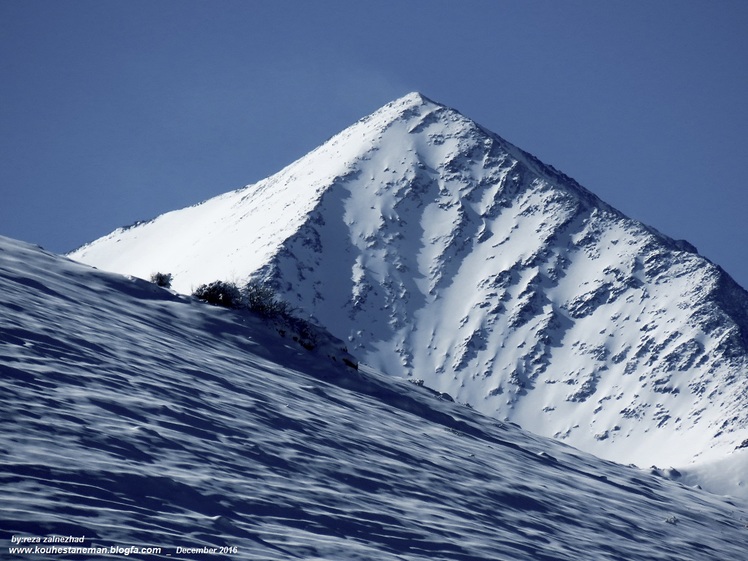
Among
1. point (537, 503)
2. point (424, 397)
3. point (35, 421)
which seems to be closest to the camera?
point (35, 421)

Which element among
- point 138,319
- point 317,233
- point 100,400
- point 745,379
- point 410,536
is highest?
point 317,233

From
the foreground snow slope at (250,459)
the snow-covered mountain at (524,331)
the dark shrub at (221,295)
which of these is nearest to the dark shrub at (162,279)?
the dark shrub at (221,295)

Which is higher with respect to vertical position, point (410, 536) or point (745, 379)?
point (745, 379)

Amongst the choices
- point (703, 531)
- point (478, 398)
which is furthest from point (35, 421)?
point (478, 398)

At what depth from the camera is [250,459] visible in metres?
8.82

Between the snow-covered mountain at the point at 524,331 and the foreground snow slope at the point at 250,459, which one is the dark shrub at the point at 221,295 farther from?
the snow-covered mountain at the point at 524,331

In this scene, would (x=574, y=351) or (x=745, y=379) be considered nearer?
(x=745, y=379)

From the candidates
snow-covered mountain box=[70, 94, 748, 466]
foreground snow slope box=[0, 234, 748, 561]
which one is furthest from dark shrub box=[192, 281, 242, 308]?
snow-covered mountain box=[70, 94, 748, 466]

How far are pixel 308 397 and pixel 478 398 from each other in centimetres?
16034

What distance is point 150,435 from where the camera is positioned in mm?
8336

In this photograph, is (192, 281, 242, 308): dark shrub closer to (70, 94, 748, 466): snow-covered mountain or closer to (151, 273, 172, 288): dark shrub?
(151, 273, 172, 288): dark shrub

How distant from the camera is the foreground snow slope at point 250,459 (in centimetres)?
698

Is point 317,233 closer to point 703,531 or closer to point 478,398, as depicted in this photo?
point 478,398

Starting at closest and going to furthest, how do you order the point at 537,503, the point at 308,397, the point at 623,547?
the point at 623,547 < the point at 537,503 < the point at 308,397
